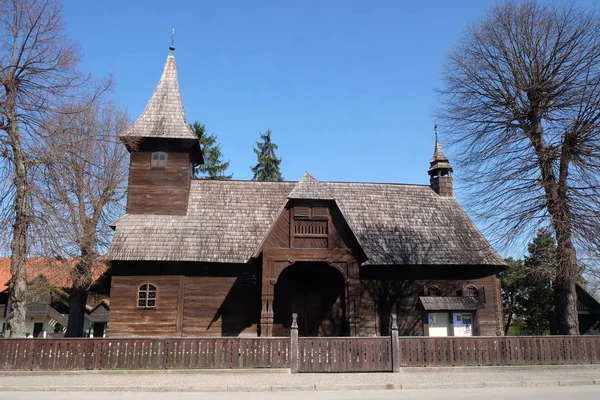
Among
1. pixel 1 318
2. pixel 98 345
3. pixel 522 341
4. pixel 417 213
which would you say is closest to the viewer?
pixel 98 345

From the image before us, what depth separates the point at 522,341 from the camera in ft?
53.5

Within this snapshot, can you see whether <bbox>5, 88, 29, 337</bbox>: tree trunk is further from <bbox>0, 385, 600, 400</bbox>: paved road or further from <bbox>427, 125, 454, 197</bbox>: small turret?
<bbox>427, 125, 454, 197</bbox>: small turret

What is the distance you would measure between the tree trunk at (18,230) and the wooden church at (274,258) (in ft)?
15.2

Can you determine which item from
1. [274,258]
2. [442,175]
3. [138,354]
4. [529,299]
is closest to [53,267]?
[138,354]

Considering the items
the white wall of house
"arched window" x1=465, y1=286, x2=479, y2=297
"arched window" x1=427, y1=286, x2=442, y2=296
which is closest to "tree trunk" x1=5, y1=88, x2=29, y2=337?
the white wall of house

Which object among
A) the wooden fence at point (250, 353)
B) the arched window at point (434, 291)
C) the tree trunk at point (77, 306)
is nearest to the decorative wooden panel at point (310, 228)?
the wooden fence at point (250, 353)

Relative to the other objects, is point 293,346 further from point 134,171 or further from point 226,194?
point 134,171

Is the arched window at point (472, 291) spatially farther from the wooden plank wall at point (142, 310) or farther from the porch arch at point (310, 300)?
the wooden plank wall at point (142, 310)

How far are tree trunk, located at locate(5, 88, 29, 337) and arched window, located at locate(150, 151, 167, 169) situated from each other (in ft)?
25.8

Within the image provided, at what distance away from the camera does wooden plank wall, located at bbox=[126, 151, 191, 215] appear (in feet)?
80.2

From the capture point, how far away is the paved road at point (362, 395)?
36.4ft

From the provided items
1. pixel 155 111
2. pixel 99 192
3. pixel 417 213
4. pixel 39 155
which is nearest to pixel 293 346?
pixel 39 155

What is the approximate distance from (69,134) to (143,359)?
9197mm

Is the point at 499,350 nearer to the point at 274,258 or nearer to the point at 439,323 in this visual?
the point at 439,323
